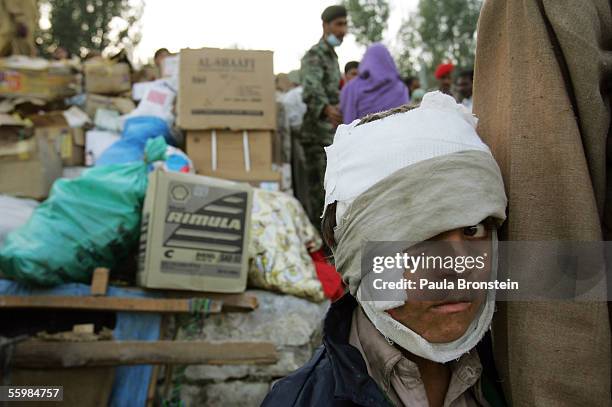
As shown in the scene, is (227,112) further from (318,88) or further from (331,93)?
(331,93)

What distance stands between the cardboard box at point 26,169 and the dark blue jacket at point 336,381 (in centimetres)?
363

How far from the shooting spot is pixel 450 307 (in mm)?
1147

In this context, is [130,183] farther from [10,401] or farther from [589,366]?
[589,366]

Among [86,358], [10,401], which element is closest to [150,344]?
[86,358]

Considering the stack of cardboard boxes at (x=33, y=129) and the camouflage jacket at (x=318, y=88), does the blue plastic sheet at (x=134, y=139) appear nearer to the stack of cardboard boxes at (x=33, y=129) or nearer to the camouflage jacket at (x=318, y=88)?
the stack of cardboard boxes at (x=33, y=129)

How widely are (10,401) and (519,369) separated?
2.21 metres

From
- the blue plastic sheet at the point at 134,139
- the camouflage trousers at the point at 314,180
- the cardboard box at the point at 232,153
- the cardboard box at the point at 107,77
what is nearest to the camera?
the blue plastic sheet at the point at 134,139

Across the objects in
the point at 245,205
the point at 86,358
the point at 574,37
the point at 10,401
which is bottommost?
the point at 10,401

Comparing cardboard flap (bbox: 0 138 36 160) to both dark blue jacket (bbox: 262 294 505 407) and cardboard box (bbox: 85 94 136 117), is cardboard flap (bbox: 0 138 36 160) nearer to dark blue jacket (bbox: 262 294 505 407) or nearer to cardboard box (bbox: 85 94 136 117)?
cardboard box (bbox: 85 94 136 117)

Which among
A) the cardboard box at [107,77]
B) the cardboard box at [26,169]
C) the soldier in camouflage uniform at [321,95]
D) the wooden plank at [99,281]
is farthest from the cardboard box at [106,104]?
the wooden plank at [99,281]

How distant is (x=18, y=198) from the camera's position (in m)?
4.11

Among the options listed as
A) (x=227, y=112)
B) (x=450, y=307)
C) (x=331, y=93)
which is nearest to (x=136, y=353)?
(x=450, y=307)

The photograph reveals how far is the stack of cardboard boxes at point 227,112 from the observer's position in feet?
16.0

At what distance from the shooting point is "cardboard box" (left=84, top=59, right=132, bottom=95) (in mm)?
6246
